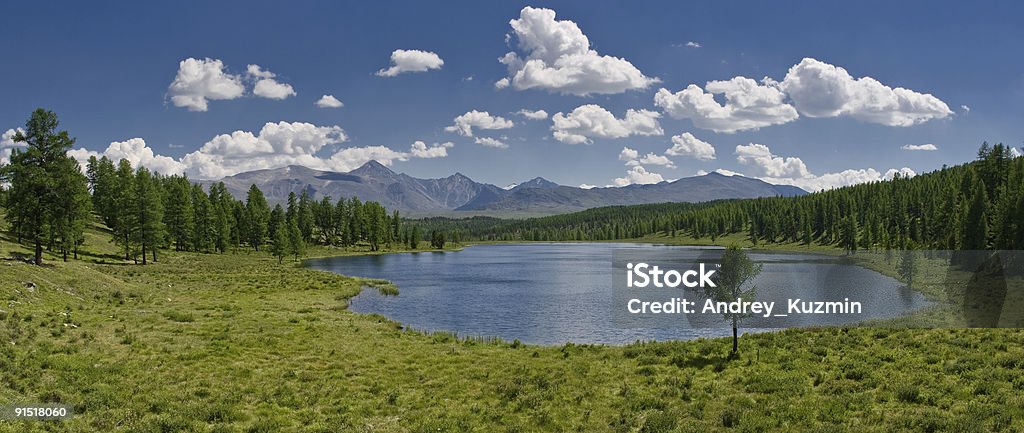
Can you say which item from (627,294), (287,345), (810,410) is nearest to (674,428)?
(810,410)

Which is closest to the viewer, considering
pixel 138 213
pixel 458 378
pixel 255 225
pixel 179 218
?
pixel 458 378

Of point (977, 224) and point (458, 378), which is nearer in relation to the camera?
point (458, 378)

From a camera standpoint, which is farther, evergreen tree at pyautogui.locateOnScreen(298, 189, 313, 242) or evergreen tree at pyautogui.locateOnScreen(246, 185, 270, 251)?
evergreen tree at pyautogui.locateOnScreen(298, 189, 313, 242)

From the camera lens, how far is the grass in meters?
20.9

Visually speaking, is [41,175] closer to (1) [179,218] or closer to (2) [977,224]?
(1) [179,218]

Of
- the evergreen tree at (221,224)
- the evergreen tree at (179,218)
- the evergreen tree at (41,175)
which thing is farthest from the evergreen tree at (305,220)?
the evergreen tree at (41,175)

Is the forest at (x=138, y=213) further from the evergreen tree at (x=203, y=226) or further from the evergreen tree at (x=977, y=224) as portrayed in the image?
the evergreen tree at (x=977, y=224)

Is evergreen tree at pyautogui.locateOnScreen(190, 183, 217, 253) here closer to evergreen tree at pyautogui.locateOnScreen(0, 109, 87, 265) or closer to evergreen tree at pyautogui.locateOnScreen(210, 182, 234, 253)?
evergreen tree at pyautogui.locateOnScreen(210, 182, 234, 253)

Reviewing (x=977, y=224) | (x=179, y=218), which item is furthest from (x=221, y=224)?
(x=977, y=224)

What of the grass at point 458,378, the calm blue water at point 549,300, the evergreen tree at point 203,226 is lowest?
the calm blue water at point 549,300

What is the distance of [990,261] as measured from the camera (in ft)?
282

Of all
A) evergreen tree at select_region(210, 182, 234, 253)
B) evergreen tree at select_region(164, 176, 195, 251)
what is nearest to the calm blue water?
evergreen tree at select_region(164, 176, 195, 251)

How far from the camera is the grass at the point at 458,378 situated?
68.7 ft

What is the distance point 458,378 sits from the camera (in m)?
29.5
